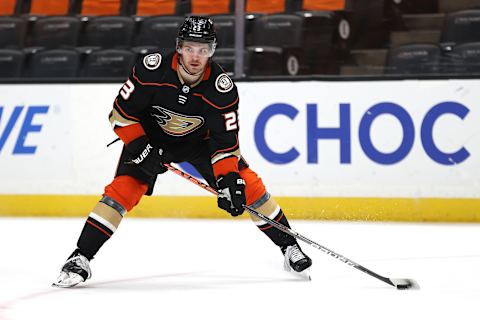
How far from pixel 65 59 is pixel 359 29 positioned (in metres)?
2.02

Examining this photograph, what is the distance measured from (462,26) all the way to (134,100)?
10.2 ft

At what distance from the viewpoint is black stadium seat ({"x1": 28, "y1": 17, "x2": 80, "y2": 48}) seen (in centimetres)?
665

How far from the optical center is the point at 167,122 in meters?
3.71

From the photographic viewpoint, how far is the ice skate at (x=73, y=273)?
350 cm

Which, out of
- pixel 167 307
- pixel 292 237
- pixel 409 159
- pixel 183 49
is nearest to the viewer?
pixel 167 307

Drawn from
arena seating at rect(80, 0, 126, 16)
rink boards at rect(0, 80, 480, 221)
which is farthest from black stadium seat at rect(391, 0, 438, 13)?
arena seating at rect(80, 0, 126, 16)

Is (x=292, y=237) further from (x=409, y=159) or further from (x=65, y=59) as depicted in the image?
(x=65, y=59)

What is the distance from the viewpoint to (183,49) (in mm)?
3514

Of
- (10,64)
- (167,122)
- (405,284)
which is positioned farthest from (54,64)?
(405,284)

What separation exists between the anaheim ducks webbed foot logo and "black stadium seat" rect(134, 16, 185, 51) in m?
2.71

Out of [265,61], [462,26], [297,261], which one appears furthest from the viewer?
[265,61]

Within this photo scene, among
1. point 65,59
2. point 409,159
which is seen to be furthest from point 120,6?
point 409,159

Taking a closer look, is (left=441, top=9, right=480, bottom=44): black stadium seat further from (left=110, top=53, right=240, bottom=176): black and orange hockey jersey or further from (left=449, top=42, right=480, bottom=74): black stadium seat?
(left=110, top=53, right=240, bottom=176): black and orange hockey jersey

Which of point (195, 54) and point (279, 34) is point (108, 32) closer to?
point (279, 34)
